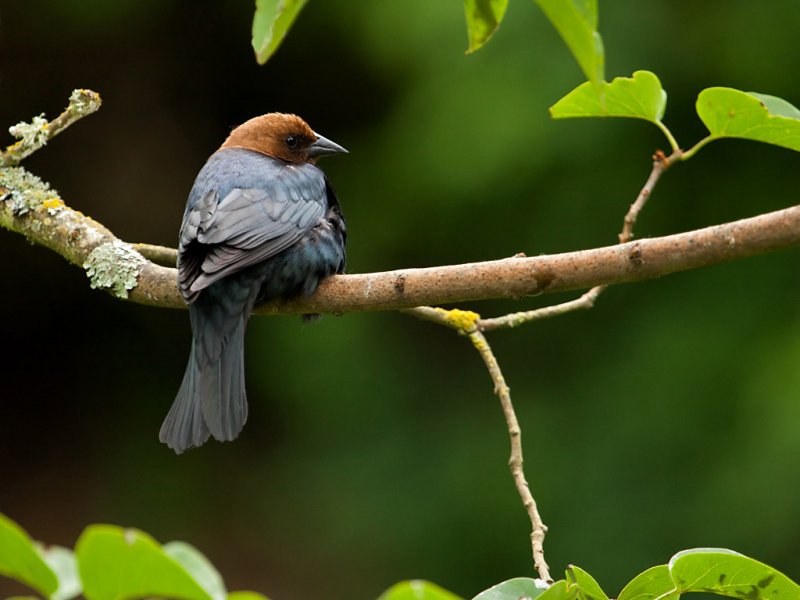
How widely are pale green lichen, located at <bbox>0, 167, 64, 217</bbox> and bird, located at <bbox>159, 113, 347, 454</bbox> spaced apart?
0.40m

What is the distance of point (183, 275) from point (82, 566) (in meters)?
1.91

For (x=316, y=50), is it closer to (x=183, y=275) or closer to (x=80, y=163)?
(x=80, y=163)

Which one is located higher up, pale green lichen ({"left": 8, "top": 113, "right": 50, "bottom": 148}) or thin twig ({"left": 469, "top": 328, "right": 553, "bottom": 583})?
pale green lichen ({"left": 8, "top": 113, "right": 50, "bottom": 148})

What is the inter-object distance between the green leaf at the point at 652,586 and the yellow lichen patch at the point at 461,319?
4.84 feet

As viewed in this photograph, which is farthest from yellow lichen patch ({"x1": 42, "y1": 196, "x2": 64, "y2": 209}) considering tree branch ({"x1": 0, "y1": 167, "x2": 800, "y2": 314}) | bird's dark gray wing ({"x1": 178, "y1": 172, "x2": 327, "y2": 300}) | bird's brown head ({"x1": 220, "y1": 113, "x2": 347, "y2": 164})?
bird's brown head ({"x1": 220, "y1": 113, "x2": 347, "y2": 164})

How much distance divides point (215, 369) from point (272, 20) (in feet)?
6.96

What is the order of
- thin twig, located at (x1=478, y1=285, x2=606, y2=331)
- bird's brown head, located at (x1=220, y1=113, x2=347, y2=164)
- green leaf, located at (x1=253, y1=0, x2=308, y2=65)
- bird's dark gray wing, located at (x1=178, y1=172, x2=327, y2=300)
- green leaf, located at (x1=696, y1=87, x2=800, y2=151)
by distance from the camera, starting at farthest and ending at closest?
bird's brown head, located at (x1=220, y1=113, x2=347, y2=164) → bird's dark gray wing, located at (x1=178, y1=172, x2=327, y2=300) → thin twig, located at (x1=478, y1=285, x2=606, y2=331) → green leaf, located at (x1=696, y1=87, x2=800, y2=151) → green leaf, located at (x1=253, y1=0, x2=308, y2=65)

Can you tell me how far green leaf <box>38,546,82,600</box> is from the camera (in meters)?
0.86

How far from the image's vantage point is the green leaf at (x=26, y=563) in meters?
0.83

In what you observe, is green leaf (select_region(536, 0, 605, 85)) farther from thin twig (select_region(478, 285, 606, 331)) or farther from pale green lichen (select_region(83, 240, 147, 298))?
pale green lichen (select_region(83, 240, 147, 298))

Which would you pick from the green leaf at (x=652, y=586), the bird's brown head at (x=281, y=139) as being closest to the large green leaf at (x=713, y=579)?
the green leaf at (x=652, y=586)

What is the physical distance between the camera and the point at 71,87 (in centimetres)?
618

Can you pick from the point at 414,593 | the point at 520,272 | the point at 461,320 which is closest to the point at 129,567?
the point at 414,593

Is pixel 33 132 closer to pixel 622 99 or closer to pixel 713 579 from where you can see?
pixel 622 99
